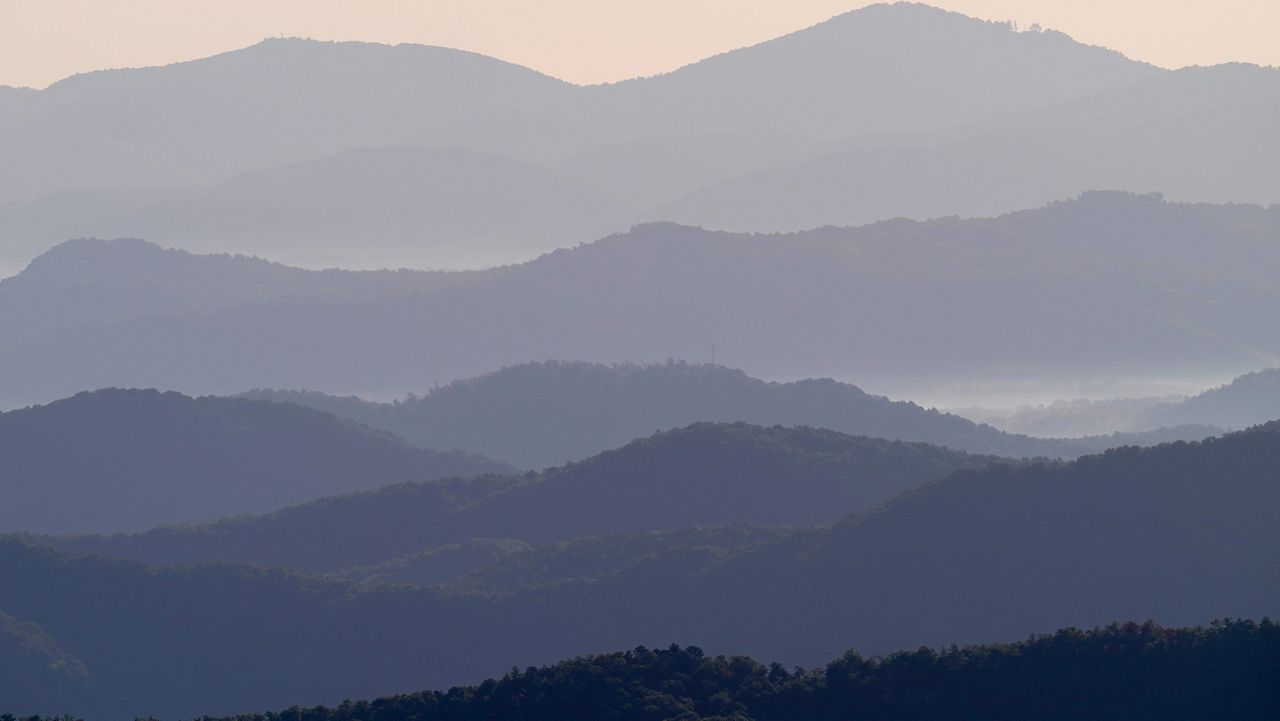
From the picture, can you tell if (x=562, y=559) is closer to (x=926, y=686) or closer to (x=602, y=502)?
(x=602, y=502)

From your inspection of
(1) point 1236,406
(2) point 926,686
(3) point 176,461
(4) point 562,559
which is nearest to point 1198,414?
(1) point 1236,406

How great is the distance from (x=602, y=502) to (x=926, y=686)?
56272 millimetres

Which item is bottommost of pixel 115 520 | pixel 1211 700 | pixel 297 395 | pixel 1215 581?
pixel 1211 700

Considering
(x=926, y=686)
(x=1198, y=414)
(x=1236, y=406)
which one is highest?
(x=1236, y=406)

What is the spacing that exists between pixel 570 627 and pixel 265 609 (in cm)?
1226

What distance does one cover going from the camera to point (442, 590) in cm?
8100

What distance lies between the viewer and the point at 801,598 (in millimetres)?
74250

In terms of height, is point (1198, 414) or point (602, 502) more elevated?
point (1198, 414)

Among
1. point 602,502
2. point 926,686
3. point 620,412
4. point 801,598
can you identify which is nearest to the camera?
point 926,686

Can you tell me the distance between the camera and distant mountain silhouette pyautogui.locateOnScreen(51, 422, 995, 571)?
A: 9844 cm

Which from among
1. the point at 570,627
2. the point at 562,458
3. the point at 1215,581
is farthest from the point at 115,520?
the point at 1215,581

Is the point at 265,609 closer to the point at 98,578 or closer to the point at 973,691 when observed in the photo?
the point at 98,578

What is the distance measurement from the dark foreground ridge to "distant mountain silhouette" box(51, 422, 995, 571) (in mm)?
48152

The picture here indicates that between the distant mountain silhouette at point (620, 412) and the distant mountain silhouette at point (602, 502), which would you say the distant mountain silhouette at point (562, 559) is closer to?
the distant mountain silhouette at point (602, 502)
